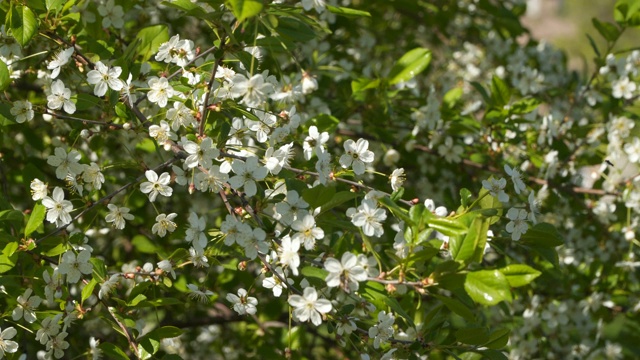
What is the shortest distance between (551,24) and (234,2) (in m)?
22.5

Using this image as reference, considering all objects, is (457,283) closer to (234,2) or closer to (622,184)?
(234,2)

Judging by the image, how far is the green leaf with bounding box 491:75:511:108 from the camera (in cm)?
245

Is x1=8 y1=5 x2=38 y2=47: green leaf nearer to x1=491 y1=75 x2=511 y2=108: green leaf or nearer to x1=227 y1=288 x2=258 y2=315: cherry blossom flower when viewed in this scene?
x1=227 y1=288 x2=258 y2=315: cherry blossom flower

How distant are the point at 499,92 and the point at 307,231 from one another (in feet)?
3.93

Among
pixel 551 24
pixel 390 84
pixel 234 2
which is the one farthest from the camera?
pixel 551 24

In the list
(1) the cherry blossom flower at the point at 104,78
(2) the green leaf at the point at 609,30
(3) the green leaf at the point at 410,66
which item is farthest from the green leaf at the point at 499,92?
(1) the cherry blossom flower at the point at 104,78

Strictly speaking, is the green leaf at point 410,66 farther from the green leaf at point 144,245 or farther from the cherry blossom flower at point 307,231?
the cherry blossom flower at point 307,231

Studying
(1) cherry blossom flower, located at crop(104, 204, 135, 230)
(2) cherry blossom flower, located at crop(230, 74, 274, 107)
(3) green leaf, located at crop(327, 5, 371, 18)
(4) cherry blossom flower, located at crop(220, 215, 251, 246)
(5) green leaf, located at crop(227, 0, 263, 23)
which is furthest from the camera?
(3) green leaf, located at crop(327, 5, 371, 18)

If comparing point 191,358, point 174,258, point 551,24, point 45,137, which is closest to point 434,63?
point 191,358

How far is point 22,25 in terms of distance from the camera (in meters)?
1.69

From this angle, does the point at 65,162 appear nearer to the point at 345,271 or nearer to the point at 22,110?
the point at 22,110

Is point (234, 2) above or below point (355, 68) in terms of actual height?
above

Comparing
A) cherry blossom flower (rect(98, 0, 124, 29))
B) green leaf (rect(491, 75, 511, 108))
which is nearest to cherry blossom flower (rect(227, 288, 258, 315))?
cherry blossom flower (rect(98, 0, 124, 29))

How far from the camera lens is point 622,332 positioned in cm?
324
